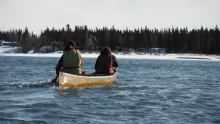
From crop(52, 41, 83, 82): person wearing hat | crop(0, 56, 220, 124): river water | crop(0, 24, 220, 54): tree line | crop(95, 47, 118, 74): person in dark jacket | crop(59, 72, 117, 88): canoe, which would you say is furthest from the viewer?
crop(0, 24, 220, 54): tree line

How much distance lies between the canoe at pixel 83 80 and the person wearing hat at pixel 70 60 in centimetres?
60

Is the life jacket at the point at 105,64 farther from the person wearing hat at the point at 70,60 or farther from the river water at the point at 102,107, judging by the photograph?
the river water at the point at 102,107

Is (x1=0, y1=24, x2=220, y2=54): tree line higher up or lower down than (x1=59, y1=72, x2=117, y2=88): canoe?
higher up

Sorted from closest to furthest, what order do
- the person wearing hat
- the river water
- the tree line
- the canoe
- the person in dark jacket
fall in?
the river water, the canoe, the person wearing hat, the person in dark jacket, the tree line

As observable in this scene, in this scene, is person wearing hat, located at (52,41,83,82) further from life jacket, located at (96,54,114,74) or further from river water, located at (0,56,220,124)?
life jacket, located at (96,54,114,74)

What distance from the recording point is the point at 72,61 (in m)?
15.7

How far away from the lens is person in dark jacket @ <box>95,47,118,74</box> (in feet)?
59.8

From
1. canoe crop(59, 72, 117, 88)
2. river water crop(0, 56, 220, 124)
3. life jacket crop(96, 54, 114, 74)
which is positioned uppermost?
life jacket crop(96, 54, 114, 74)

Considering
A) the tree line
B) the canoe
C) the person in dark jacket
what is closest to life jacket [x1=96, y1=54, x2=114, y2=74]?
the person in dark jacket

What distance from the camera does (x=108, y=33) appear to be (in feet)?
438

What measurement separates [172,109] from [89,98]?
3.57 m

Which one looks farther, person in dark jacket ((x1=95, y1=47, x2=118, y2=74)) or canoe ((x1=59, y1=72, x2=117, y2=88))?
person in dark jacket ((x1=95, y1=47, x2=118, y2=74))

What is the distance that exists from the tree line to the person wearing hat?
9987 centimetres

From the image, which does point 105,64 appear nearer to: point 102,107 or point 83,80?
point 83,80
